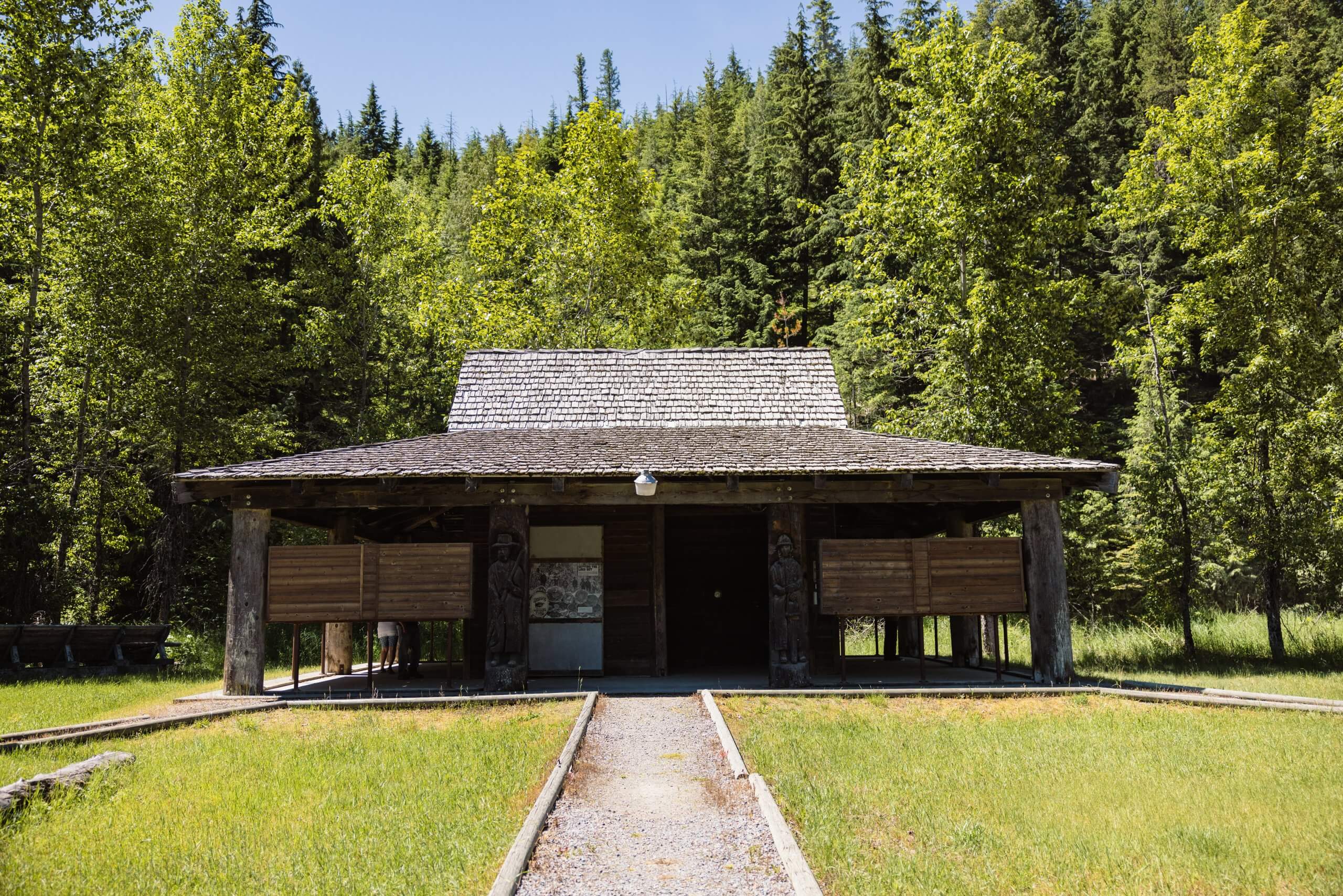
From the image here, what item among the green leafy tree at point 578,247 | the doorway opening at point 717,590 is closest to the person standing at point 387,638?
the doorway opening at point 717,590

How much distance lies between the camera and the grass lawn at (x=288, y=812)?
5297 millimetres

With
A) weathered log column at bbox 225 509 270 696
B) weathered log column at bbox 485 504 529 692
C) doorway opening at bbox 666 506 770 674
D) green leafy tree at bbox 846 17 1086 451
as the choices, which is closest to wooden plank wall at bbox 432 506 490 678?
weathered log column at bbox 485 504 529 692

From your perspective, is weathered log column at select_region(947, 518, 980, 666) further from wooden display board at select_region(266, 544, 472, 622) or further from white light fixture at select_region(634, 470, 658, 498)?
wooden display board at select_region(266, 544, 472, 622)

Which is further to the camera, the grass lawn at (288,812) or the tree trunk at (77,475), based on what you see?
the tree trunk at (77,475)

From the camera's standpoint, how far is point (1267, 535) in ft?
59.9

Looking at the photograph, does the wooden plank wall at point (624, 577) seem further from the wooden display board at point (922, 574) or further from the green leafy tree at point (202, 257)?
the green leafy tree at point (202, 257)

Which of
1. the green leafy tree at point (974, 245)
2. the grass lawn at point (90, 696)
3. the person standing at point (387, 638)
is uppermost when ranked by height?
the green leafy tree at point (974, 245)

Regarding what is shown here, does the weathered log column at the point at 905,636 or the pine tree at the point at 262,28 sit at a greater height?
the pine tree at the point at 262,28

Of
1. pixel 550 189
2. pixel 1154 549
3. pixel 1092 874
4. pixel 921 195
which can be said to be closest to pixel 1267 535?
Answer: pixel 1154 549

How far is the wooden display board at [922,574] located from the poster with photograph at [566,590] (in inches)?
163

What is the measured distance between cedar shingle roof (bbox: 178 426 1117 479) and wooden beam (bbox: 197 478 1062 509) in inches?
13.9

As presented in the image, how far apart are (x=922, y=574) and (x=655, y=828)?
27.3 ft

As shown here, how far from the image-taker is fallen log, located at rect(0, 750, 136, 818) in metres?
6.58

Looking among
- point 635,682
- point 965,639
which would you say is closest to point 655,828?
point 635,682
